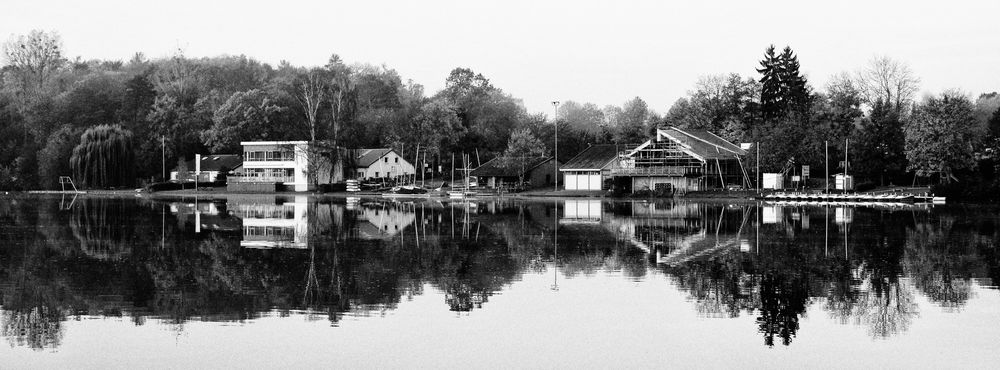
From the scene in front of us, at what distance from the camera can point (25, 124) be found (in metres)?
99.0

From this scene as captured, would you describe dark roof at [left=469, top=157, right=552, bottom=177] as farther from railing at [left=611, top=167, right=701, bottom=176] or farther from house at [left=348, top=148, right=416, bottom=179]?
house at [left=348, top=148, right=416, bottom=179]

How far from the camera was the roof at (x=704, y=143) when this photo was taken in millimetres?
78438

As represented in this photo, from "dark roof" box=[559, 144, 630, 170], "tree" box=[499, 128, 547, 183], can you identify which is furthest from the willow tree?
"dark roof" box=[559, 144, 630, 170]

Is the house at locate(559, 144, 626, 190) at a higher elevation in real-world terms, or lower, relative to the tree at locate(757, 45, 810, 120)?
lower

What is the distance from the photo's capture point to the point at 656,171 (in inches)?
3071

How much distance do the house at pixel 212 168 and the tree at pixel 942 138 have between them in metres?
63.7

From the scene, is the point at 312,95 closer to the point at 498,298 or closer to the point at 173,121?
the point at 173,121

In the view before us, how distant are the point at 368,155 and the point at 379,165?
60.6 inches

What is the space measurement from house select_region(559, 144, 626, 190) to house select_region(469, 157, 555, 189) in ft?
13.7

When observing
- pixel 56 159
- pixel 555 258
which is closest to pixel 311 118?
pixel 56 159

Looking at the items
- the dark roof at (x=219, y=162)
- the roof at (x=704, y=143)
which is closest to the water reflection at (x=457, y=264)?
the roof at (x=704, y=143)

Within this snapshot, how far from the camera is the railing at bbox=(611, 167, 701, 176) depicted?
77.4 m

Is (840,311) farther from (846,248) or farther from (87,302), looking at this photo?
(87,302)

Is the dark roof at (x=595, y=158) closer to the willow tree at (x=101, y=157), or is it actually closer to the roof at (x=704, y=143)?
the roof at (x=704, y=143)
